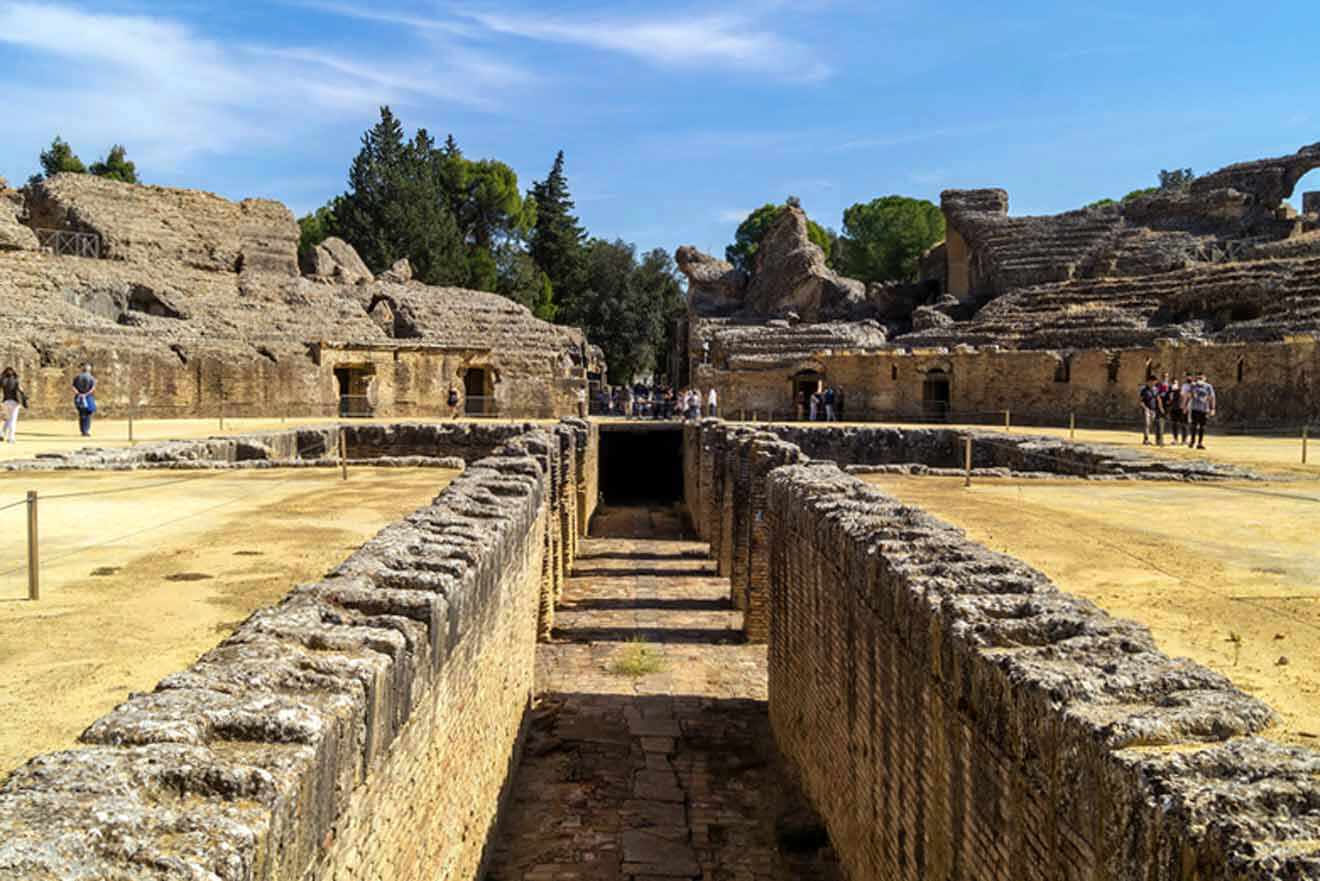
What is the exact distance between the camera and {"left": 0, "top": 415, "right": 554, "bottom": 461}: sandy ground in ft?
54.1

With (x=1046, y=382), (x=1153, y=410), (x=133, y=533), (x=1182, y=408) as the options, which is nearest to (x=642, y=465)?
(x=1046, y=382)

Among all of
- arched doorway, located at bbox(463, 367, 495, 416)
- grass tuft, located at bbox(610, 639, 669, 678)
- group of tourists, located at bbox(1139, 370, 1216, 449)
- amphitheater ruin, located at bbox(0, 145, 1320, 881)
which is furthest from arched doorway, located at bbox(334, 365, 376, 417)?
group of tourists, located at bbox(1139, 370, 1216, 449)

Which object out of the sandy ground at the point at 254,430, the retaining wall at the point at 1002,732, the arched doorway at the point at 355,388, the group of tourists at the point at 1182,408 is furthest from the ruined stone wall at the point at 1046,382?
the retaining wall at the point at 1002,732

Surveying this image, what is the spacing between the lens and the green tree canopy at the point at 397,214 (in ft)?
160

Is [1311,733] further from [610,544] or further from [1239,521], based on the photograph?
[610,544]

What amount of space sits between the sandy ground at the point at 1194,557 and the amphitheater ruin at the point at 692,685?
71 mm

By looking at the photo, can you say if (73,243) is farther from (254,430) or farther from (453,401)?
(254,430)

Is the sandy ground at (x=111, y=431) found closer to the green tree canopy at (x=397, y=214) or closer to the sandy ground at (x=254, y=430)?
the sandy ground at (x=254, y=430)

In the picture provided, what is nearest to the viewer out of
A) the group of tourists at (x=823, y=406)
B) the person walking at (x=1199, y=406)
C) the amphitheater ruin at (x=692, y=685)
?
the amphitheater ruin at (x=692, y=685)

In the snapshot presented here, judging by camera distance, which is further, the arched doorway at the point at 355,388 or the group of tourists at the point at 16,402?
the arched doorway at the point at 355,388

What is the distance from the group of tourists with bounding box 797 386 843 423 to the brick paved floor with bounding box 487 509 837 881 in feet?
49.1

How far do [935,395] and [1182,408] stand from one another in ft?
35.7

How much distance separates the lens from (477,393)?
32781mm

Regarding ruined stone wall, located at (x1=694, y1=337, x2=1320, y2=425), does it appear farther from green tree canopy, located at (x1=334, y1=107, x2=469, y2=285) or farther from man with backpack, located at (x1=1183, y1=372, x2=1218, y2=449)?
green tree canopy, located at (x1=334, y1=107, x2=469, y2=285)
